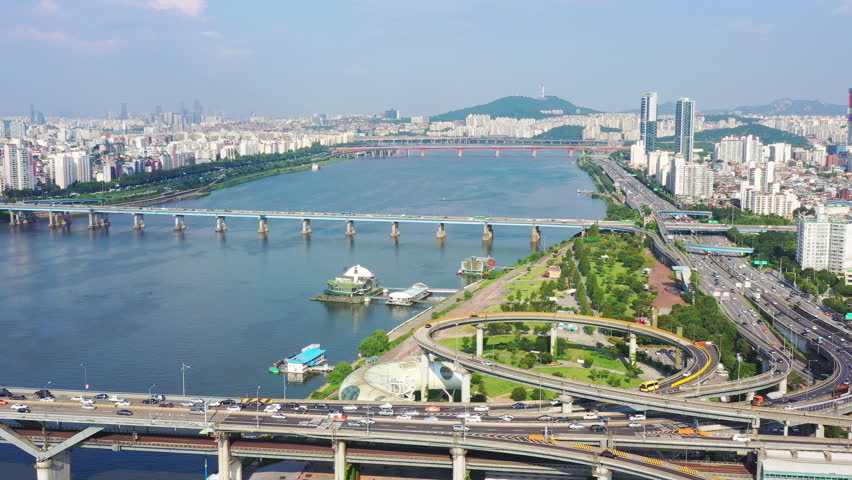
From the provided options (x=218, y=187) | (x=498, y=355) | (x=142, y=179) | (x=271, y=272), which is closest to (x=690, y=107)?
(x=218, y=187)

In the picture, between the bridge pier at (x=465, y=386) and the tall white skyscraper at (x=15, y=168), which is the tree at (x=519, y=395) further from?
the tall white skyscraper at (x=15, y=168)

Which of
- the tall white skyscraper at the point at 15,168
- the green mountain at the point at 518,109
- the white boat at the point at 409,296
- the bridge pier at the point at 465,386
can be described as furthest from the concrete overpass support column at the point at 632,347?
the green mountain at the point at 518,109

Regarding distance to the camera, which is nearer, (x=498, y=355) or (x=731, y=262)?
(x=498, y=355)

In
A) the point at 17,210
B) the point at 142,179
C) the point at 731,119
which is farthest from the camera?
the point at 731,119

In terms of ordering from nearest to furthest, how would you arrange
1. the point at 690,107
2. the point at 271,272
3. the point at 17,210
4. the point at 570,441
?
1. the point at 570,441
2. the point at 271,272
3. the point at 17,210
4. the point at 690,107

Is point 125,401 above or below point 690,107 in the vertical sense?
below

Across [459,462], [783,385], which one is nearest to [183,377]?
[459,462]

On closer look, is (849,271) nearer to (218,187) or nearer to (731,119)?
(218,187)
